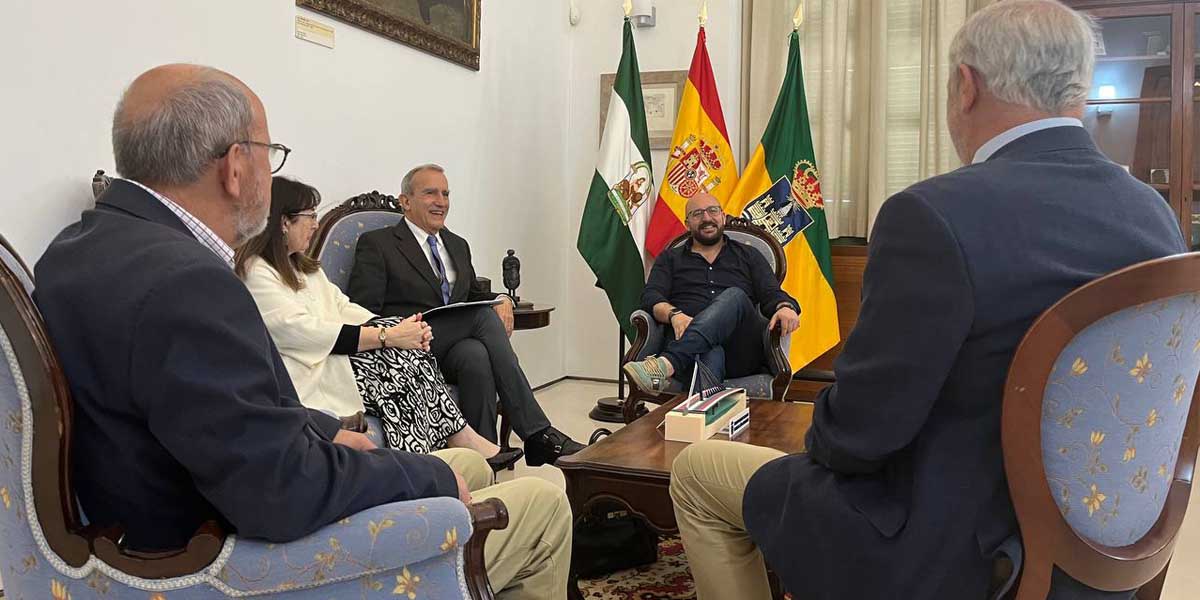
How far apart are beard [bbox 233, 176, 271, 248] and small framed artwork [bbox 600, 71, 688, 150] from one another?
4.37m

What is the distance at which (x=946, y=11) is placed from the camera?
5.18 metres

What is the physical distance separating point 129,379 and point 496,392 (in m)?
2.41

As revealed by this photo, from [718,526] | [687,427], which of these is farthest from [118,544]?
[687,427]

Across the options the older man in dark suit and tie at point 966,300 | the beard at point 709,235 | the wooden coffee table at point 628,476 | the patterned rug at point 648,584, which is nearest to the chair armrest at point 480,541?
the older man in dark suit and tie at point 966,300

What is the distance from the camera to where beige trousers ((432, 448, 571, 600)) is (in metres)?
1.61

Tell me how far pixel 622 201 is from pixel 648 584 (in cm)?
304

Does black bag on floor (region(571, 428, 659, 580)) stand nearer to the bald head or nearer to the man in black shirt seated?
the man in black shirt seated

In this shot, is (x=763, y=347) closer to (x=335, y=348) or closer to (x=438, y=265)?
(x=438, y=265)

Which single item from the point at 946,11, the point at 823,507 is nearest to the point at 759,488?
the point at 823,507

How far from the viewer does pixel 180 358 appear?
44.1 inches

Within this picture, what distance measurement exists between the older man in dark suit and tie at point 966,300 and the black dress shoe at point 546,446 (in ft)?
6.62

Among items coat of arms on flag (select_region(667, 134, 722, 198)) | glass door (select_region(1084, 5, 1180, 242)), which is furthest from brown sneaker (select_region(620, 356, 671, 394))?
glass door (select_region(1084, 5, 1180, 242))

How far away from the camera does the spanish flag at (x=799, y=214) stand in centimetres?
516

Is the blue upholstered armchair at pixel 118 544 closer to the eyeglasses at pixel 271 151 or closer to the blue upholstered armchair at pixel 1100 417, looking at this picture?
the eyeglasses at pixel 271 151
